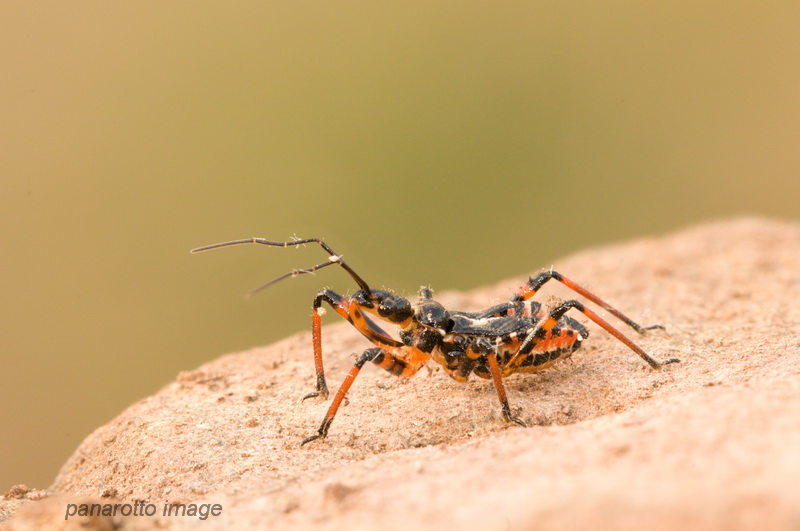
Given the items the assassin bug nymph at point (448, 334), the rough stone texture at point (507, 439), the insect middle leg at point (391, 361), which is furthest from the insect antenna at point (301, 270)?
the rough stone texture at point (507, 439)

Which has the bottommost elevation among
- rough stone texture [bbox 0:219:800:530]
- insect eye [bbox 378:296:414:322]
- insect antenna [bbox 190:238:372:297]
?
rough stone texture [bbox 0:219:800:530]

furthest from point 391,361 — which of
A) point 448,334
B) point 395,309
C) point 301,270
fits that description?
point 301,270

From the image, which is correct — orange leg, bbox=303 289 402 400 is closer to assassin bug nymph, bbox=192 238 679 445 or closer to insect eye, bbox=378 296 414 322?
assassin bug nymph, bbox=192 238 679 445

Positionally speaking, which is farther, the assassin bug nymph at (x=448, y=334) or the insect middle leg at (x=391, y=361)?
the assassin bug nymph at (x=448, y=334)

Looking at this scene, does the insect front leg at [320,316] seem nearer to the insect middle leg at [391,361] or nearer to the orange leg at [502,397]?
the insect middle leg at [391,361]

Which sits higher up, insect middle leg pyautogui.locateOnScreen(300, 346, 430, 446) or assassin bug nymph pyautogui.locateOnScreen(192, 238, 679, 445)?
assassin bug nymph pyautogui.locateOnScreen(192, 238, 679, 445)

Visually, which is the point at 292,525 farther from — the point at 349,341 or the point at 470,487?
the point at 349,341

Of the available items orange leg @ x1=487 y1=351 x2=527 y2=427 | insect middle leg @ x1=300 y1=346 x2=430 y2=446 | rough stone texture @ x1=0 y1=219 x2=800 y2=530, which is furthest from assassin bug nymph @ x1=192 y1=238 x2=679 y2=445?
rough stone texture @ x1=0 y1=219 x2=800 y2=530

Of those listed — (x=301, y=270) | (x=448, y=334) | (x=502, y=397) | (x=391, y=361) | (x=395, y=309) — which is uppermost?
(x=301, y=270)

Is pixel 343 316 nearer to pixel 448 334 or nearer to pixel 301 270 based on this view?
pixel 301 270
